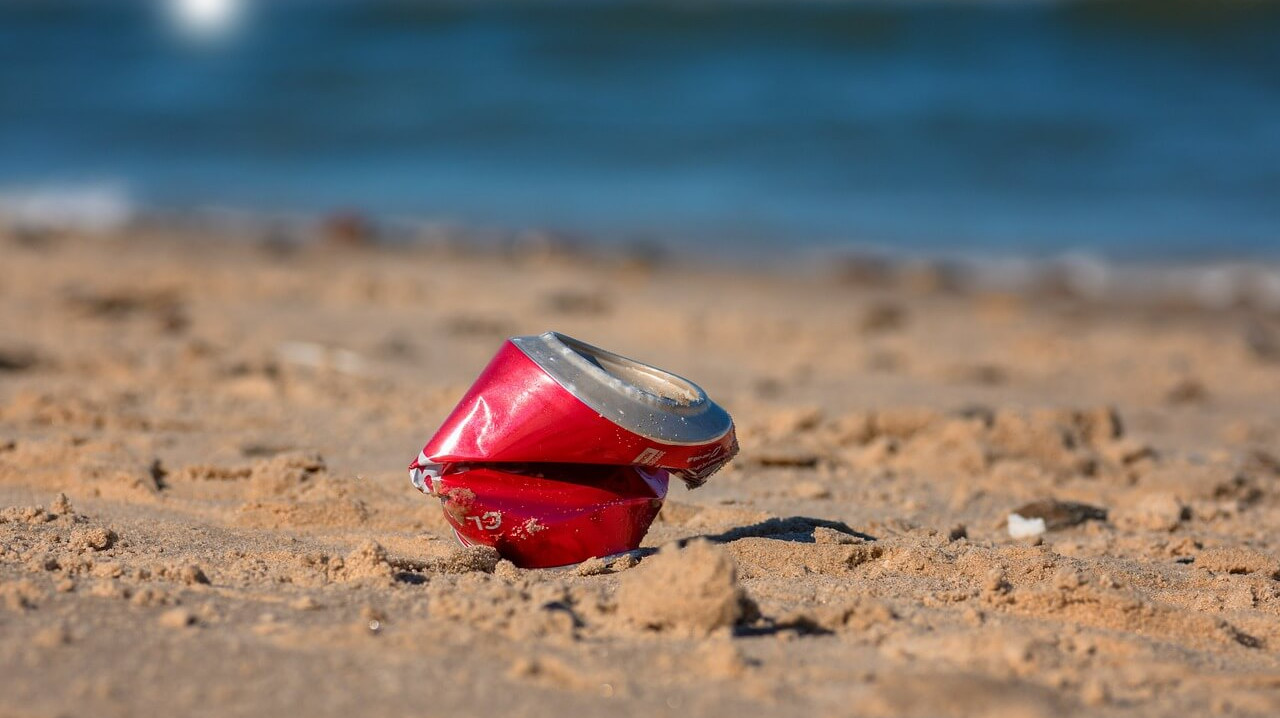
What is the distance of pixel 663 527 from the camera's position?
10.9 feet

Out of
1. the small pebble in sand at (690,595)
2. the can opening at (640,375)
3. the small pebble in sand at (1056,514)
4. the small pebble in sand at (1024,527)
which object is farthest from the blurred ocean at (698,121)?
the small pebble in sand at (690,595)

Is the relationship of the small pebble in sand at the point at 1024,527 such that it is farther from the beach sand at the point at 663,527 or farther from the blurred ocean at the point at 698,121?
the blurred ocean at the point at 698,121

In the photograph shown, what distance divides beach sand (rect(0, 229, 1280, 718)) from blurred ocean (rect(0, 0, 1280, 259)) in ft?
13.9

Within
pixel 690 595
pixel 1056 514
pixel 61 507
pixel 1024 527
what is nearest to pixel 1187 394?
pixel 1056 514

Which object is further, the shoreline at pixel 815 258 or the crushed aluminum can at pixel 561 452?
the shoreline at pixel 815 258

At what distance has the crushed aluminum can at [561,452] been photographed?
2.66 meters

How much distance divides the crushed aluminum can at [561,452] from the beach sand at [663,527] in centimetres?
8

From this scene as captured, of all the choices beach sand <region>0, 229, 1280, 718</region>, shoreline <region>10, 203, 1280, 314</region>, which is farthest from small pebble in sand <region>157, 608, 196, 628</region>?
shoreline <region>10, 203, 1280, 314</region>

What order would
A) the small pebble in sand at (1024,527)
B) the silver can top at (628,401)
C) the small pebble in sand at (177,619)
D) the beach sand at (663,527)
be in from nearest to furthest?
the beach sand at (663,527), the small pebble in sand at (177,619), the silver can top at (628,401), the small pebble in sand at (1024,527)

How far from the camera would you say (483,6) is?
21.7m

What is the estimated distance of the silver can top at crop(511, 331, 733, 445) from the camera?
2637 mm

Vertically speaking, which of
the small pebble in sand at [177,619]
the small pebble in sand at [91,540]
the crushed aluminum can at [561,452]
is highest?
the crushed aluminum can at [561,452]

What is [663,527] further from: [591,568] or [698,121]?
[698,121]

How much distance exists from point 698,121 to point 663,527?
12040 mm
